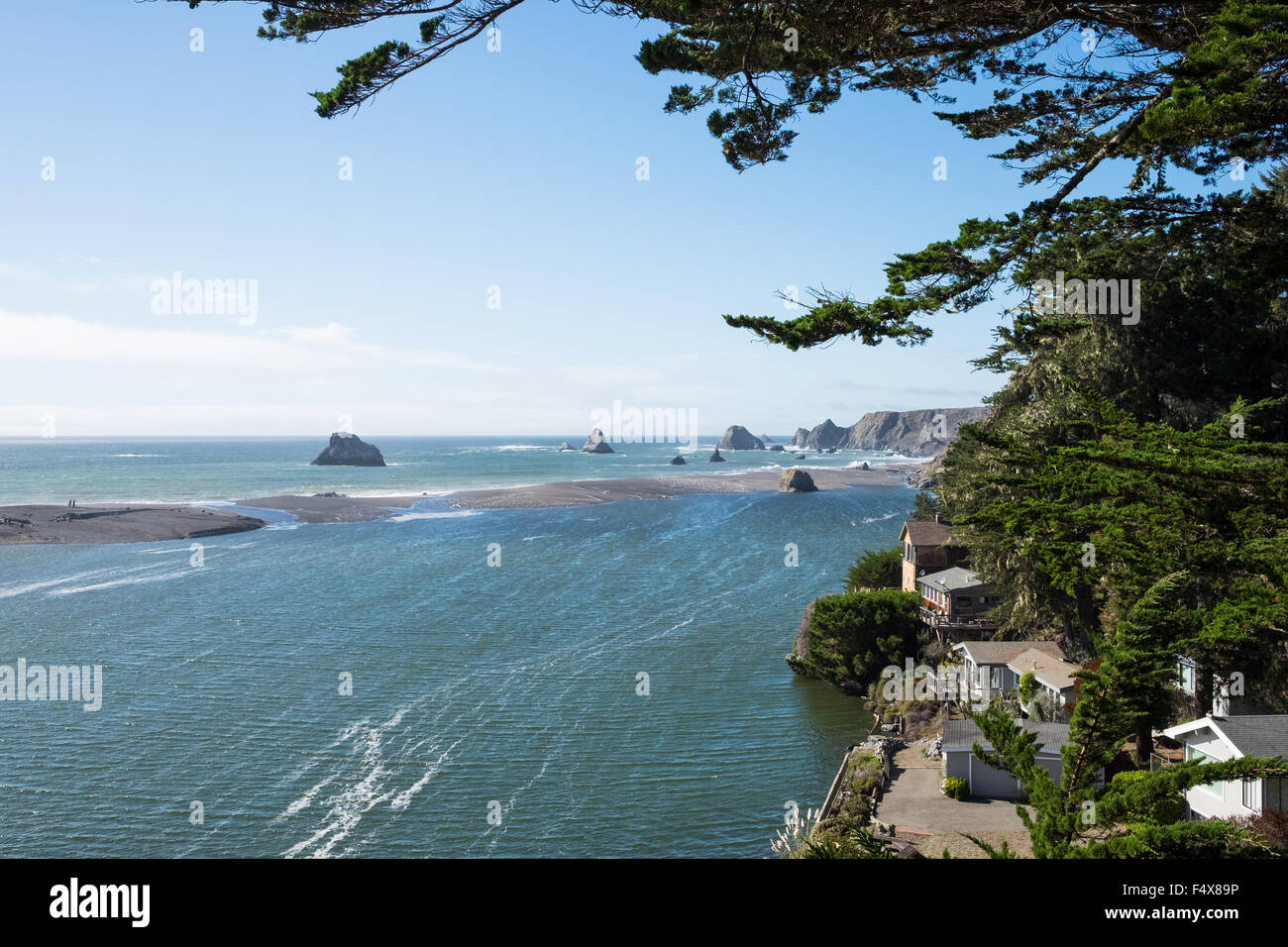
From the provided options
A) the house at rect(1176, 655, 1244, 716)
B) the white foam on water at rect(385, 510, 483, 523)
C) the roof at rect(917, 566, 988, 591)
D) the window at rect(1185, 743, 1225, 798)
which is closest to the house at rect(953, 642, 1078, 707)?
the roof at rect(917, 566, 988, 591)

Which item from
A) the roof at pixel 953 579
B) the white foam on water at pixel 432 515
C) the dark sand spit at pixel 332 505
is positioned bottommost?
the white foam on water at pixel 432 515

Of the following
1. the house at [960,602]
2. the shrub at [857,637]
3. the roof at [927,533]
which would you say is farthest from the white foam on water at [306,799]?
the roof at [927,533]

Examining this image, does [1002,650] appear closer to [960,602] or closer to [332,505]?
[960,602]

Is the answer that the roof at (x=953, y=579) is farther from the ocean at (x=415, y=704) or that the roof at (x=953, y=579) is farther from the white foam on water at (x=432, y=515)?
the white foam on water at (x=432, y=515)

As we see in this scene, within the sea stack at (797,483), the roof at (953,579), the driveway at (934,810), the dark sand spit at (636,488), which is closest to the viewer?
the driveway at (934,810)
